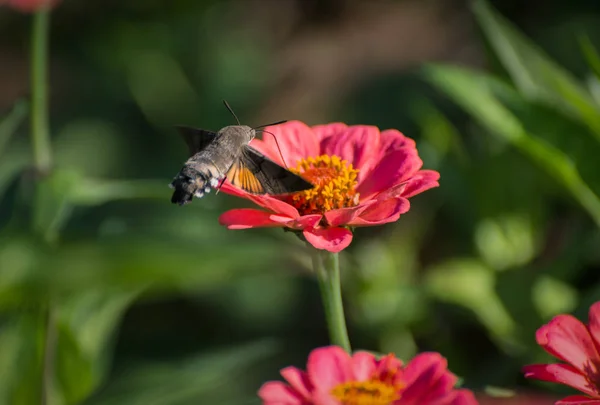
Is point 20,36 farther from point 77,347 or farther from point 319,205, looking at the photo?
point 319,205

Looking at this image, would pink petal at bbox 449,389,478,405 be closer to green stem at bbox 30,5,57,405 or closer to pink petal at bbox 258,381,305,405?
pink petal at bbox 258,381,305,405

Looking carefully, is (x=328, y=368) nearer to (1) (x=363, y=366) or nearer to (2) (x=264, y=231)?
(1) (x=363, y=366)

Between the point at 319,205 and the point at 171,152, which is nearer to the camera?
the point at 319,205

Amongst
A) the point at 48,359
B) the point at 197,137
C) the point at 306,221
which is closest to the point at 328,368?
the point at 306,221

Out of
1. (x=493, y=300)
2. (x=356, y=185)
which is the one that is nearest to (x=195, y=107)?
(x=493, y=300)

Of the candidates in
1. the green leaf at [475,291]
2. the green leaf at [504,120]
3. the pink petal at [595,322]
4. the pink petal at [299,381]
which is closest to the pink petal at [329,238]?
the pink petal at [299,381]

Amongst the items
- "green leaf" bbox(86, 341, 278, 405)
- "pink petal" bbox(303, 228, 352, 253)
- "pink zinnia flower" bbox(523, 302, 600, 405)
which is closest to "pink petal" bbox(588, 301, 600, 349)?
"pink zinnia flower" bbox(523, 302, 600, 405)

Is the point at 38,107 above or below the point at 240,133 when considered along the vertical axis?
above
